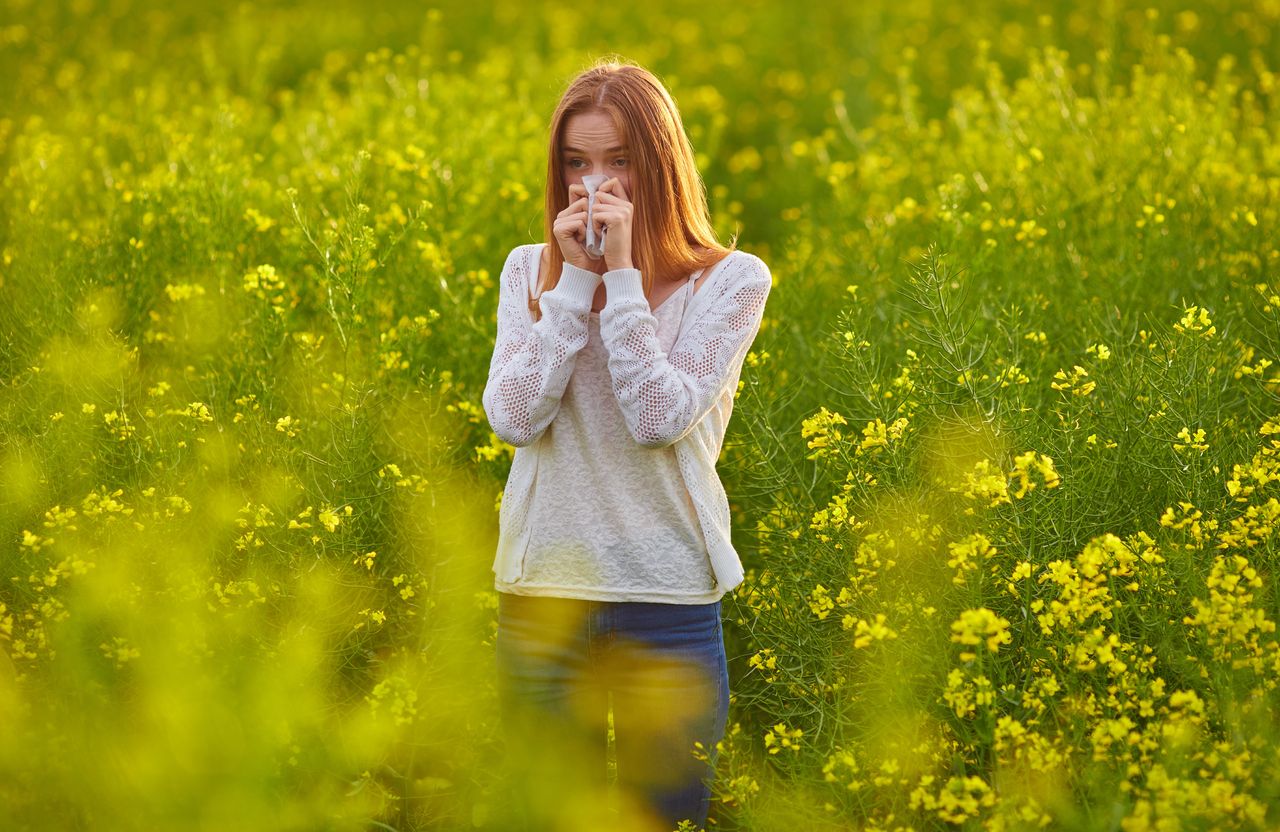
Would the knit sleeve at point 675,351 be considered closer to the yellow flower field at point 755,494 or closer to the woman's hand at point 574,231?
the woman's hand at point 574,231

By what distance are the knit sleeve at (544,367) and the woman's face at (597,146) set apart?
0.23 m

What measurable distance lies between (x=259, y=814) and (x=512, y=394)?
938 millimetres

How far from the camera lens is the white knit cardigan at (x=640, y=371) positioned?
2268mm

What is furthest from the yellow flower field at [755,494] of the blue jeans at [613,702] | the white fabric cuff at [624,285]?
the white fabric cuff at [624,285]

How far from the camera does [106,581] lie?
2.75 m

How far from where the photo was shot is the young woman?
2340 mm

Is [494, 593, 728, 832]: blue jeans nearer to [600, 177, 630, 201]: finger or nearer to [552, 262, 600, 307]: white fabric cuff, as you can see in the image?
[552, 262, 600, 307]: white fabric cuff

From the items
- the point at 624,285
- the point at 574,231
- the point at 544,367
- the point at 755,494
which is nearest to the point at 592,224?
the point at 574,231

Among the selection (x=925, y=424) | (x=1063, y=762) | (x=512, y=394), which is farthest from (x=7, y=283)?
(x=1063, y=762)

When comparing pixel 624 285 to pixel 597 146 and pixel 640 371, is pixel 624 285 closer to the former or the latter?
pixel 640 371

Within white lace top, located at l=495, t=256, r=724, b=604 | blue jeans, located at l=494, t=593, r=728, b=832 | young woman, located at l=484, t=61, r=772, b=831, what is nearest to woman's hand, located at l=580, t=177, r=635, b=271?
young woman, located at l=484, t=61, r=772, b=831

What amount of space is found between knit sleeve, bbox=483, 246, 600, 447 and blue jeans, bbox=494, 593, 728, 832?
37 cm

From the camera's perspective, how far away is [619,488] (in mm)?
2375

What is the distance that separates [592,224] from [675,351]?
0.99 ft
